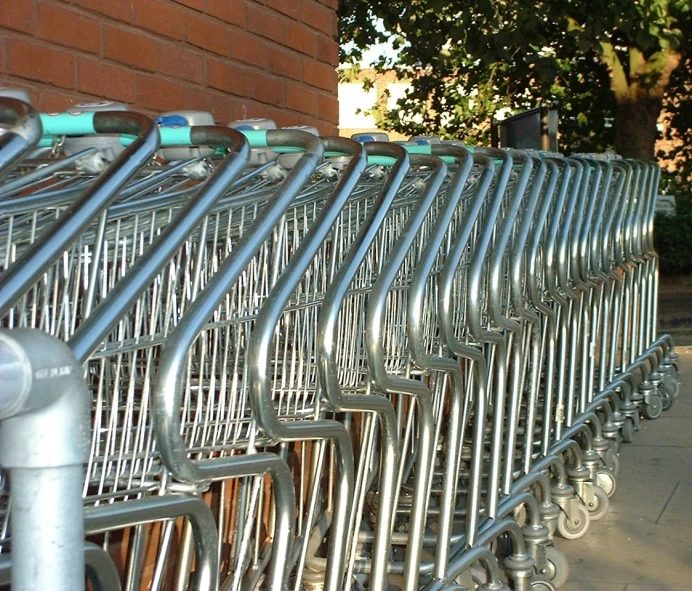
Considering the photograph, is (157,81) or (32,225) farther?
(157,81)

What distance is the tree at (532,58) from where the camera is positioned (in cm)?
984

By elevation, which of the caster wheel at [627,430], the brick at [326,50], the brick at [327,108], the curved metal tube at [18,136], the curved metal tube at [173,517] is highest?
the brick at [326,50]

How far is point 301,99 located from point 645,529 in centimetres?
216

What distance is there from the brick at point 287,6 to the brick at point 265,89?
287 mm

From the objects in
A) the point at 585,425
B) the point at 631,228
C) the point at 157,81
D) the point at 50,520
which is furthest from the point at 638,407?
the point at 50,520

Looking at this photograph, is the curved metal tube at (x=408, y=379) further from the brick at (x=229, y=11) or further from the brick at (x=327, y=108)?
the brick at (x=327, y=108)

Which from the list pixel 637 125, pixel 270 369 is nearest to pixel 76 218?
pixel 270 369

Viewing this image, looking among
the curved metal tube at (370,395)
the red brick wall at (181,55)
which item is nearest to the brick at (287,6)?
the red brick wall at (181,55)

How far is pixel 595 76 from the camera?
17.5 metres

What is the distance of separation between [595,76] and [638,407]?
1240 centimetres

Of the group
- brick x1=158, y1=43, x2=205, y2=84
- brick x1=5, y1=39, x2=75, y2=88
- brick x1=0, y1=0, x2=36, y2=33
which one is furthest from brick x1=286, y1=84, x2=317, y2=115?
brick x1=0, y1=0, x2=36, y2=33

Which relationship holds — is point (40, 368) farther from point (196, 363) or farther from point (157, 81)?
point (157, 81)

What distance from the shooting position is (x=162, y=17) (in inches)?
148

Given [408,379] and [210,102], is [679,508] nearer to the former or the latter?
[408,379]
